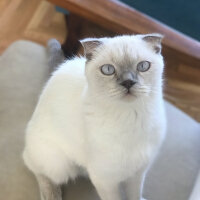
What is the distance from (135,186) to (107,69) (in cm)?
35

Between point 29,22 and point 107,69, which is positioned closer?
point 107,69

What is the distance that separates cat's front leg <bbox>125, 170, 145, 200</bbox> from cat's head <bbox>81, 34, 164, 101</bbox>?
0.83 ft

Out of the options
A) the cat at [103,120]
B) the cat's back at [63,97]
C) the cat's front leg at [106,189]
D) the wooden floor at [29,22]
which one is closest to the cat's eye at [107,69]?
the cat at [103,120]

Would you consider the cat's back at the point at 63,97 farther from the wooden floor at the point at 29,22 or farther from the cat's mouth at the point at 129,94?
the wooden floor at the point at 29,22

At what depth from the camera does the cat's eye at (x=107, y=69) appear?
67cm

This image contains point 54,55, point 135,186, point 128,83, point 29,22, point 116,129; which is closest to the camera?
point 128,83

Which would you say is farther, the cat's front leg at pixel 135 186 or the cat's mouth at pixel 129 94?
the cat's front leg at pixel 135 186

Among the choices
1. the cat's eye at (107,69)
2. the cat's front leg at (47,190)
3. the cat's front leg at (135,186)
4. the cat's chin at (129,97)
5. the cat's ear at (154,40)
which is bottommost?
the cat's front leg at (47,190)

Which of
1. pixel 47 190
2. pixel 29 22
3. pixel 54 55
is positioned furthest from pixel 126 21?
pixel 29 22

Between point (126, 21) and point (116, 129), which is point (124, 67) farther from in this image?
point (126, 21)

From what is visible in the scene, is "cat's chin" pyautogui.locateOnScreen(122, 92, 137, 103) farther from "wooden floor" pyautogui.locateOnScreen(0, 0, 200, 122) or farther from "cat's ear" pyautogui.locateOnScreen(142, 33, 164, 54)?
"wooden floor" pyautogui.locateOnScreen(0, 0, 200, 122)

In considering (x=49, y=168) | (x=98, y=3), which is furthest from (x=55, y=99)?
(x=98, y=3)

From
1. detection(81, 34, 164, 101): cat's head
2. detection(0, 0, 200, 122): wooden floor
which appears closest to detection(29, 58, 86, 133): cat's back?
detection(81, 34, 164, 101): cat's head

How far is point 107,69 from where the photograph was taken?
26.5 inches
